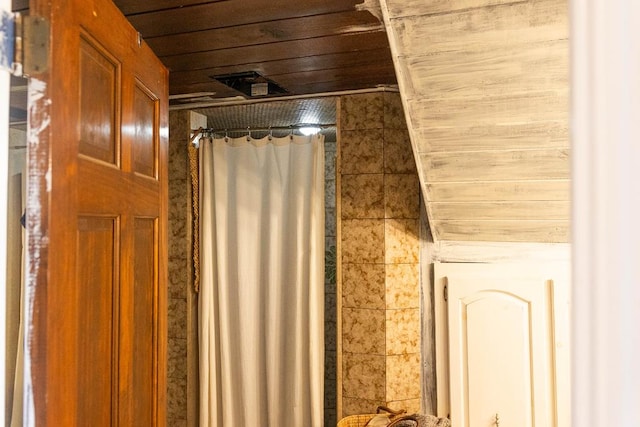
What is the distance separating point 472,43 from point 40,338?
1.26m

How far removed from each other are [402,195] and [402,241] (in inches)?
8.6

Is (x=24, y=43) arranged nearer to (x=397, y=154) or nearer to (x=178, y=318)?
(x=397, y=154)

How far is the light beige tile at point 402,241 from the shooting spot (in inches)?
90.4

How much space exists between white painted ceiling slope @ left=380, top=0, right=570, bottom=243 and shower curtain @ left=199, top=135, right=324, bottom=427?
723 mm

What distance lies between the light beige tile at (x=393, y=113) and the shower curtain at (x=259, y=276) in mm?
380

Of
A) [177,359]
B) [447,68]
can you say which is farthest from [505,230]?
[177,359]

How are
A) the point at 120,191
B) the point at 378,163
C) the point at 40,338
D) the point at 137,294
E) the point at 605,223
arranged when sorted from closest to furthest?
the point at 605,223 → the point at 40,338 → the point at 120,191 → the point at 137,294 → the point at 378,163

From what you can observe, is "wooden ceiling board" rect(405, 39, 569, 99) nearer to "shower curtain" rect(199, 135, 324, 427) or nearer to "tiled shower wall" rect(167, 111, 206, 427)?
"shower curtain" rect(199, 135, 324, 427)

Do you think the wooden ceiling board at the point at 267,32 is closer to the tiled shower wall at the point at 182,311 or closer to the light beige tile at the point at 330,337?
the tiled shower wall at the point at 182,311

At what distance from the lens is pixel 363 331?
2312 mm

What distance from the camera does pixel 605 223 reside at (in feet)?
1.49

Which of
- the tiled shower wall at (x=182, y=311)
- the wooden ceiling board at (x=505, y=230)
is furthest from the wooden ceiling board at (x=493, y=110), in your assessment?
the tiled shower wall at (x=182, y=311)

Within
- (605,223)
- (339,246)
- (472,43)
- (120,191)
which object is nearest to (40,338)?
(120,191)

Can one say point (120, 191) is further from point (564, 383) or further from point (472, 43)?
point (564, 383)
